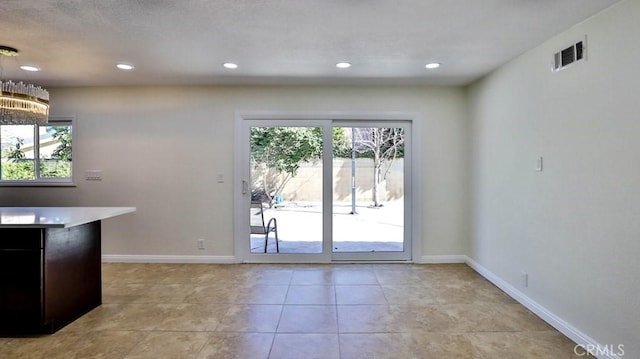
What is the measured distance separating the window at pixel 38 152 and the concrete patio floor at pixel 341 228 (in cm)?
284

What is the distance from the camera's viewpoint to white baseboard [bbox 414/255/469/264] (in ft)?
15.2

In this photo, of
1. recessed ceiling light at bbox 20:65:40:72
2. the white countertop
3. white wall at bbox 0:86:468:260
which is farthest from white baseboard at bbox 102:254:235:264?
recessed ceiling light at bbox 20:65:40:72

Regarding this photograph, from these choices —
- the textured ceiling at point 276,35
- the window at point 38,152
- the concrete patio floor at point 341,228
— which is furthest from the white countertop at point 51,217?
the concrete patio floor at point 341,228

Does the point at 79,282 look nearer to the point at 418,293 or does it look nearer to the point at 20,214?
the point at 20,214

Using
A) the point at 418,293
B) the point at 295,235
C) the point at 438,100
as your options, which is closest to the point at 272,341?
the point at 418,293

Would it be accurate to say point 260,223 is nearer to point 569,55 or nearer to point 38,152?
point 38,152

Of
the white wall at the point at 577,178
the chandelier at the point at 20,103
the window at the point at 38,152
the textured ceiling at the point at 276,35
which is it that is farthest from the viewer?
the window at the point at 38,152

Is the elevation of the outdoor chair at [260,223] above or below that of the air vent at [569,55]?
below

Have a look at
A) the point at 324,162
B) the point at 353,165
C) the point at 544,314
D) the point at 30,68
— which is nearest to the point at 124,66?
the point at 30,68

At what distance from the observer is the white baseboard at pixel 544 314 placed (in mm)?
2473

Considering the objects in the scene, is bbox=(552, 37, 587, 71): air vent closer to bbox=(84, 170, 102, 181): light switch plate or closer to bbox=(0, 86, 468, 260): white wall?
bbox=(0, 86, 468, 260): white wall

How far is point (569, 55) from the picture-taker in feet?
8.73

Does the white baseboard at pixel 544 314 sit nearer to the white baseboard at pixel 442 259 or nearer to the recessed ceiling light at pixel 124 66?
the white baseboard at pixel 442 259

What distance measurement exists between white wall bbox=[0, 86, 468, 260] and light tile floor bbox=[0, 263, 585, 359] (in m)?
0.70
